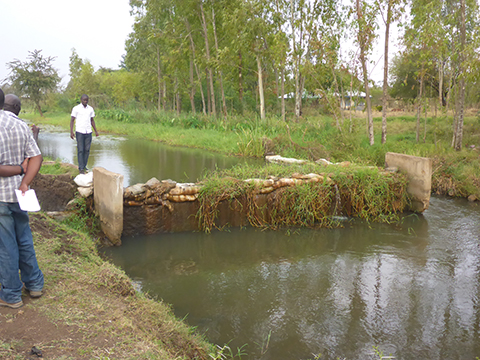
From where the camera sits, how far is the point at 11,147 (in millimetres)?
3412

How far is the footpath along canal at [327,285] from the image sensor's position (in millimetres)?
4195

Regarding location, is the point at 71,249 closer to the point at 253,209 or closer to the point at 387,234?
the point at 253,209

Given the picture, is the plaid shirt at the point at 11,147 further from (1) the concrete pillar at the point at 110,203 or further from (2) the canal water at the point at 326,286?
(1) the concrete pillar at the point at 110,203

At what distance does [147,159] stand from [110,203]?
826 cm

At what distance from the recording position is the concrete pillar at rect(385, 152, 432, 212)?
8.58 meters

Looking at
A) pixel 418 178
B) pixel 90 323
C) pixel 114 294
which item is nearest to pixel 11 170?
pixel 90 323

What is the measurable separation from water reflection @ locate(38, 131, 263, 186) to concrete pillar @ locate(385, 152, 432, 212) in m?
4.78

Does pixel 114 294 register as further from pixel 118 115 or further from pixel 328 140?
pixel 118 115

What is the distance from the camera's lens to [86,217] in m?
7.05

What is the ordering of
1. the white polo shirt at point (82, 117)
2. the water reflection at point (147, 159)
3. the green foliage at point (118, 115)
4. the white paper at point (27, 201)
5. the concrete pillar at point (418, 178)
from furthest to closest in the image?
the green foliage at point (118, 115), the water reflection at point (147, 159), the white polo shirt at point (82, 117), the concrete pillar at point (418, 178), the white paper at point (27, 201)

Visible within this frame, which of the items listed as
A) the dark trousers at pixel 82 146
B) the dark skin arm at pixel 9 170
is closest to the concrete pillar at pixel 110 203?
the dark trousers at pixel 82 146

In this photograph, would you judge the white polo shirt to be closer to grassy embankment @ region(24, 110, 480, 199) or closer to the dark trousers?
the dark trousers

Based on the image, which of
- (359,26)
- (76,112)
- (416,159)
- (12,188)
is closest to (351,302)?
(12,188)

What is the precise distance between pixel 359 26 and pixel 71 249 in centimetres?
1134
